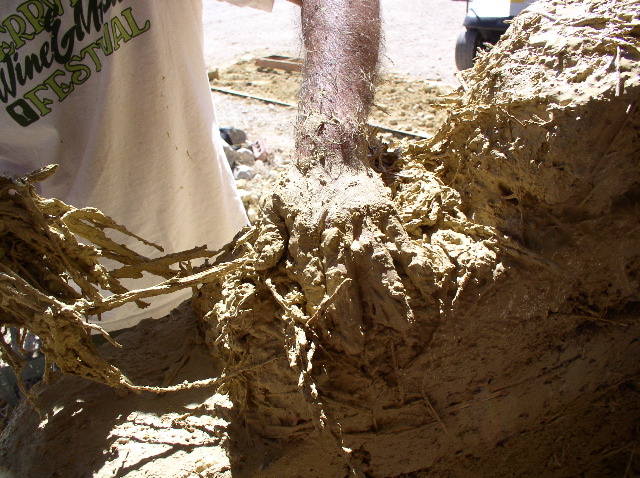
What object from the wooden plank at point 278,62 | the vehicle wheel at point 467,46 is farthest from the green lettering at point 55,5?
the wooden plank at point 278,62

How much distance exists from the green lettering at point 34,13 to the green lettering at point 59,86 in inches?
6.3

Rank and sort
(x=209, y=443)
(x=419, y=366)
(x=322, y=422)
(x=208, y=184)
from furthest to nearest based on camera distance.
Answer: (x=208, y=184)
(x=209, y=443)
(x=419, y=366)
(x=322, y=422)

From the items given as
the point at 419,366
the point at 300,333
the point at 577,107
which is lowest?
the point at 419,366

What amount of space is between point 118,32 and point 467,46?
4364 millimetres

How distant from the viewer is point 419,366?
1297 mm

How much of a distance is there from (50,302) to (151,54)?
1297mm

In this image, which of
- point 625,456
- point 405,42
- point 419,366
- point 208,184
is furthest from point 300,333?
point 405,42

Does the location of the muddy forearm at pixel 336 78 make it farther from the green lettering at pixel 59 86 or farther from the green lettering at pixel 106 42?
the green lettering at pixel 59 86

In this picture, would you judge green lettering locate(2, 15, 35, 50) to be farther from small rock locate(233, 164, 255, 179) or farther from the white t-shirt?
small rock locate(233, 164, 255, 179)

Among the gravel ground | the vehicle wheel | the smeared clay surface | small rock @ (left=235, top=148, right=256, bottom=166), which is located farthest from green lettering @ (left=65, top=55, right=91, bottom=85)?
the gravel ground

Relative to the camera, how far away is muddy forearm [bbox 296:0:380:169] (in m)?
1.33

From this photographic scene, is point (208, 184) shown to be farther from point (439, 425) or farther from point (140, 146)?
point (439, 425)

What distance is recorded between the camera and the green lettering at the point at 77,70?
77.7 inches

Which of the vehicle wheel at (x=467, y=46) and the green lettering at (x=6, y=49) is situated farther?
the vehicle wheel at (x=467, y=46)
